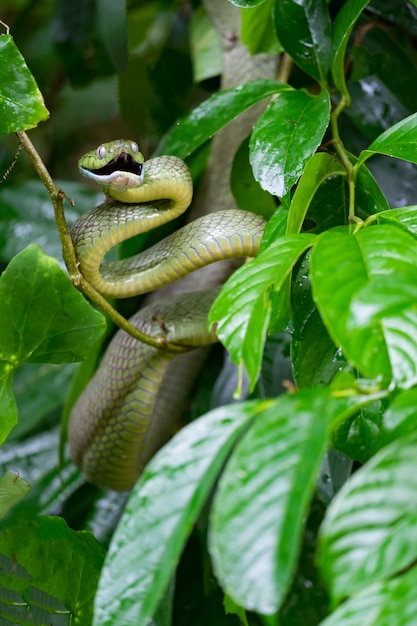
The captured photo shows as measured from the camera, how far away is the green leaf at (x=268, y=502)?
0.45 m

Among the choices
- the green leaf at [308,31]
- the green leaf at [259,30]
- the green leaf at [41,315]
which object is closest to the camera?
the green leaf at [41,315]

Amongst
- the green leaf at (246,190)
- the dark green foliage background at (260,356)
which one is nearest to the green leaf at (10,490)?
the dark green foliage background at (260,356)

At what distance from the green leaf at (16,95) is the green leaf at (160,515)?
44 centimetres

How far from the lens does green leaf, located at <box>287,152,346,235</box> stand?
861 millimetres

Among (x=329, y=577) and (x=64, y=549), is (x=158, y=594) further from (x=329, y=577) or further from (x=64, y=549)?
(x=64, y=549)

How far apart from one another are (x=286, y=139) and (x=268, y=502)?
1.93ft

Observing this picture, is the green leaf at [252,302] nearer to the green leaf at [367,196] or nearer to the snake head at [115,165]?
the green leaf at [367,196]

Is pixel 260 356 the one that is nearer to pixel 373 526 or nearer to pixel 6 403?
pixel 373 526

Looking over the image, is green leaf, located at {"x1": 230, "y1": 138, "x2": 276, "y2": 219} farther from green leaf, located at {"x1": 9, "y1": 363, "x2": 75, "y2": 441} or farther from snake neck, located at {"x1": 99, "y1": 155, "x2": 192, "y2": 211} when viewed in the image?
green leaf, located at {"x1": 9, "y1": 363, "x2": 75, "y2": 441}

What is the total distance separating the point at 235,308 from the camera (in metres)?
0.67

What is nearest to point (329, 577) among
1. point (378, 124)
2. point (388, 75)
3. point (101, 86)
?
point (378, 124)

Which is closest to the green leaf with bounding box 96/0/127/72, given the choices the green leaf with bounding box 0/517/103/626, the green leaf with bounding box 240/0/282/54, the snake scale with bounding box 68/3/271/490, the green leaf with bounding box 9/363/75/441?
the snake scale with bounding box 68/3/271/490

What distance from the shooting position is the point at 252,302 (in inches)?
26.1

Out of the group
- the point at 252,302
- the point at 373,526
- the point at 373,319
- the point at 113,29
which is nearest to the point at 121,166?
the point at 252,302
